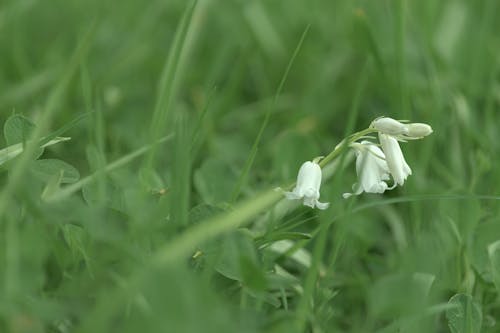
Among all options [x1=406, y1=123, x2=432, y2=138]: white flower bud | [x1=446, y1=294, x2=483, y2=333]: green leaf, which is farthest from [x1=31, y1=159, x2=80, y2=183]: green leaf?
[x1=446, y1=294, x2=483, y2=333]: green leaf

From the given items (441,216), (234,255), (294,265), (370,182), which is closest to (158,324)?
(234,255)

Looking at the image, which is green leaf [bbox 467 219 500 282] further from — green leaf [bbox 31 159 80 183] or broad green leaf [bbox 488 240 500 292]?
green leaf [bbox 31 159 80 183]

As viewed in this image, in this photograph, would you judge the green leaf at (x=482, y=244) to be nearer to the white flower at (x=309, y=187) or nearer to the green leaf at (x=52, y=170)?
the white flower at (x=309, y=187)

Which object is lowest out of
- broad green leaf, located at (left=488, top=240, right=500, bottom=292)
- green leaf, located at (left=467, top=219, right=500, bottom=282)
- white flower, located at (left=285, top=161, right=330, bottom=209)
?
green leaf, located at (left=467, top=219, right=500, bottom=282)

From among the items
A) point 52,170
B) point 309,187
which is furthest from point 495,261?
point 52,170

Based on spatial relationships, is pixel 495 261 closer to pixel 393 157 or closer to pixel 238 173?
pixel 393 157

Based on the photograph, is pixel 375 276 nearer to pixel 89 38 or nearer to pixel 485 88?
pixel 89 38

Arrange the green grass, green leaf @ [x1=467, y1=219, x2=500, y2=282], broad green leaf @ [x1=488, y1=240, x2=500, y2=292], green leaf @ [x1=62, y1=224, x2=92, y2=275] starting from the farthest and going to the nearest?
green leaf @ [x1=467, y1=219, x2=500, y2=282] → broad green leaf @ [x1=488, y1=240, x2=500, y2=292] → green leaf @ [x1=62, y1=224, x2=92, y2=275] → the green grass

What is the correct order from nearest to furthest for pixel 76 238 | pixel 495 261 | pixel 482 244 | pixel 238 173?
1. pixel 76 238
2. pixel 495 261
3. pixel 482 244
4. pixel 238 173
